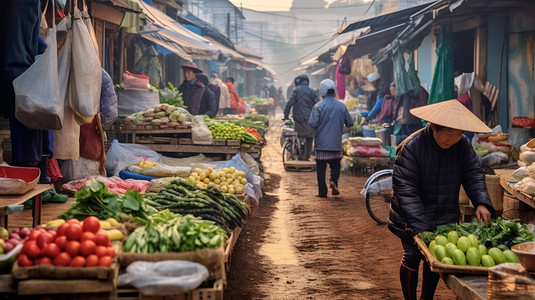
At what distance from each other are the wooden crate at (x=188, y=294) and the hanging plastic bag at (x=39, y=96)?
2.13 m

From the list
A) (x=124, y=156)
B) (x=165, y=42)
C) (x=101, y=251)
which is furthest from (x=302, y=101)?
(x=101, y=251)

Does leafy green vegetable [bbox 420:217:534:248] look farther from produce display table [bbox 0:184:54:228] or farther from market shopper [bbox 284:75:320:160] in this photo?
market shopper [bbox 284:75:320:160]

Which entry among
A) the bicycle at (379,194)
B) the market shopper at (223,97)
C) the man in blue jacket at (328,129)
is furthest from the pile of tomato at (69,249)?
the market shopper at (223,97)

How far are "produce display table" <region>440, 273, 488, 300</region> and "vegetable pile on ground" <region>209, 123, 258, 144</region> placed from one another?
723 cm

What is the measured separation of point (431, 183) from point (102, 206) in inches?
106

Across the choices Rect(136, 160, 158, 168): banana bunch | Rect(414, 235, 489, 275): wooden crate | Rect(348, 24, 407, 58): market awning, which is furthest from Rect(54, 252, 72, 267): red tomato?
Rect(348, 24, 407, 58): market awning

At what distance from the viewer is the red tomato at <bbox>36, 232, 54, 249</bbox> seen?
3.82 m

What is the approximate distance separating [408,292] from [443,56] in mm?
8307

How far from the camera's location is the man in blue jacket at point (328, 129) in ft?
39.8

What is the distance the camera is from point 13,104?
5625mm

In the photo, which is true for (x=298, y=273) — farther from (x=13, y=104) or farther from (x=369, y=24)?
(x=369, y=24)

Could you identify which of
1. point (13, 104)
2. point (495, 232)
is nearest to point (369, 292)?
point (495, 232)

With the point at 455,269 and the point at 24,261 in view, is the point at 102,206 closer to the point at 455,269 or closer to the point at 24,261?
the point at 24,261

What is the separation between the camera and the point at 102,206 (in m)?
4.87
